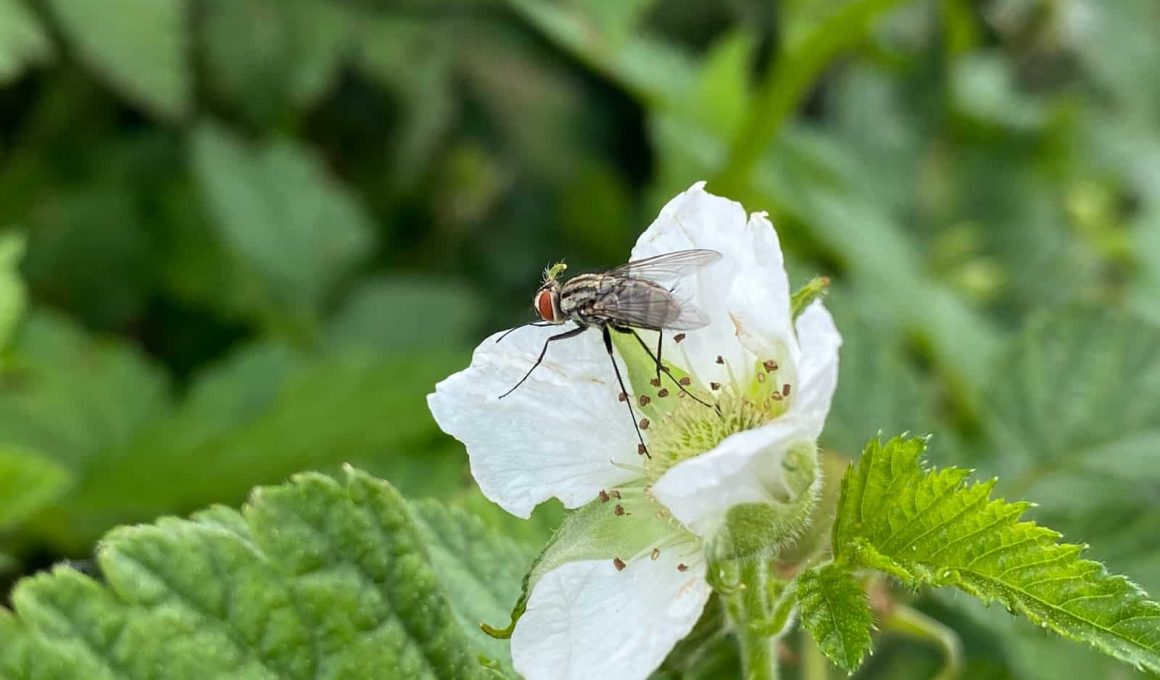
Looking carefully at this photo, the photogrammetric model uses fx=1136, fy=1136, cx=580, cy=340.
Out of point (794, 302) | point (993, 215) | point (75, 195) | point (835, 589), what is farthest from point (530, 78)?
point (835, 589)

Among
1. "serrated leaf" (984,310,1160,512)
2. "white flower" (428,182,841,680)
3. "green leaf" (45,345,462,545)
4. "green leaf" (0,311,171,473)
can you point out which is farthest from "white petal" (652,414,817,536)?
"green leaf" (0,311,171,473)

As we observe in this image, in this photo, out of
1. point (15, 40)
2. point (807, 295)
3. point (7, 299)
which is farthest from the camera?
point (15, 40)

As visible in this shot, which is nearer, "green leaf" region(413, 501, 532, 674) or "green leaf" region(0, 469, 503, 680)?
"green leaf" region(0, 469, 503, 680)

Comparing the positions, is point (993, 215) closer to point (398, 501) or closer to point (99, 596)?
point (398, 501)

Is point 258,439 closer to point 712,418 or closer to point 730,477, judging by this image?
point 712,418

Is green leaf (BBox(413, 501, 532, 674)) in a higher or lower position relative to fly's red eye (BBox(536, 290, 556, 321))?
lower

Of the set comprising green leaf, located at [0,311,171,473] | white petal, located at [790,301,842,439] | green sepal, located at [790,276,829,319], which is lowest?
white petal, located at [790,301,842,439]

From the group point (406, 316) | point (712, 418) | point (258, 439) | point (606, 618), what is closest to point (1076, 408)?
point (712, 418)

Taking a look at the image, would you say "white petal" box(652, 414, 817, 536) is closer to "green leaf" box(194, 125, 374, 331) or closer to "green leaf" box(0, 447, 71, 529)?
"green leaf" box(0, 447, 71, 529)

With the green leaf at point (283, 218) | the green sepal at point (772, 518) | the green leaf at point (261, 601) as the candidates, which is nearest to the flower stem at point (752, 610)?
the green sepal at point (772, 518)

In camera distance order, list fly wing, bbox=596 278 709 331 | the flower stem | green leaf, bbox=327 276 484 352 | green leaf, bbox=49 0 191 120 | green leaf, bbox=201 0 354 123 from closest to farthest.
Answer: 1. the flower stem
2. fly wing, bbox=596 278 709 331
3. green leaf, bbox=49 0 191 120
4. green leaf, bbox=201 0 354 123
5. green leaf, bbox=327 276 484 352
